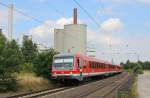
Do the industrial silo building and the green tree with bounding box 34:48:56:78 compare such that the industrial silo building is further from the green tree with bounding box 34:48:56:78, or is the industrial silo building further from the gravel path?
the green tree with bounding box 34:48:56:78

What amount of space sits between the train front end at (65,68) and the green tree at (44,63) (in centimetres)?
107

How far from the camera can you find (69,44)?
60.8 m

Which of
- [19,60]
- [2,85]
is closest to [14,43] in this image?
[19,60]

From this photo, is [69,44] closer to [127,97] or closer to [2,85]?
[2,85]

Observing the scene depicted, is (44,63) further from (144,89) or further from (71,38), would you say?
(71,38)

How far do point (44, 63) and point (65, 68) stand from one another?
2.26 metres

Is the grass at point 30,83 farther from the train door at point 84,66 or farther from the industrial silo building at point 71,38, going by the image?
the industrial silo building at point 71,38

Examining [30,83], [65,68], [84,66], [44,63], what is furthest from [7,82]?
[84,66]

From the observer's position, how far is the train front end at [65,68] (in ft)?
113

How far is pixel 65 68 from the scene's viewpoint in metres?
34.7

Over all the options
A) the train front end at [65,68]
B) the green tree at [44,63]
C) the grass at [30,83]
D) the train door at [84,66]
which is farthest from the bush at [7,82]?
the train door at [84,66]

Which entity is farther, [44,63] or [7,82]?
[44,63]

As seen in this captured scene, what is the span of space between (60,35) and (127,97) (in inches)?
1652

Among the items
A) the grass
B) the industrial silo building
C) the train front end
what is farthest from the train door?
the industrial silo building
